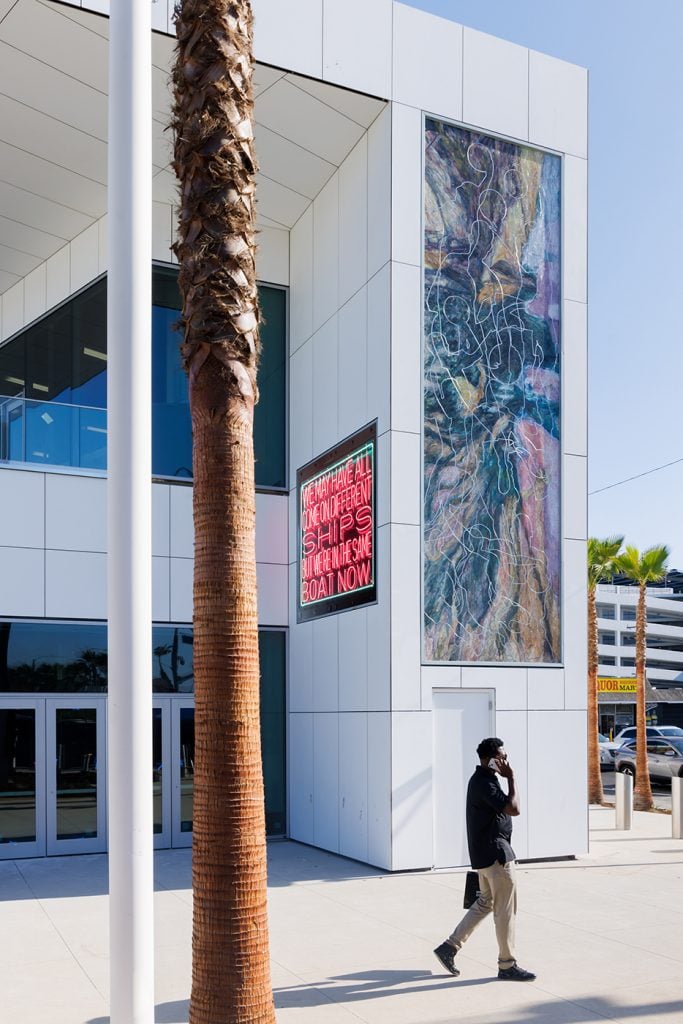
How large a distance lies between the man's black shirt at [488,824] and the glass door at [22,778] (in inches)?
373

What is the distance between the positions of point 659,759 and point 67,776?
17085 mm

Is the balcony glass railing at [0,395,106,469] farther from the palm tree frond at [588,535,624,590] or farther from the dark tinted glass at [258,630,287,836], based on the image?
the palm tree frond at [588,535,624,590]

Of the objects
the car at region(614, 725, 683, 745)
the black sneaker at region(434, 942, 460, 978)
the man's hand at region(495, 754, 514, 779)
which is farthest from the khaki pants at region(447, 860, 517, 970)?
the car at region(614, 725, 683, 745)

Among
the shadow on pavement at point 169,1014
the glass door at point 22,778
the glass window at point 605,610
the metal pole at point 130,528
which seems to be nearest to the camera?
the metal pole at point 130,528

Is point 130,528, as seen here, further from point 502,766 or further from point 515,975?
point 515,975

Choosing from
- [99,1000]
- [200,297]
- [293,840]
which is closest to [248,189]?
[200,297]

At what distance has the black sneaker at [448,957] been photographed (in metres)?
8.87

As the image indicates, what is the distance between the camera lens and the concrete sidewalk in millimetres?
8125

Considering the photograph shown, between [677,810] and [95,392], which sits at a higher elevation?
[95,392]

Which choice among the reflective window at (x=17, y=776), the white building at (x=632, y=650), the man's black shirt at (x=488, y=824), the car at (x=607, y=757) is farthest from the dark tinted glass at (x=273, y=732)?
the white building at (x=632, y=650)

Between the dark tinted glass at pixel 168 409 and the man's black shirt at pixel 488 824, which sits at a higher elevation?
the dark tinted glass at pixel 168 409

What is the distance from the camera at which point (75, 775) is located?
16.6m

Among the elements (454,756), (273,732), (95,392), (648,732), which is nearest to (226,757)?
(454,756)

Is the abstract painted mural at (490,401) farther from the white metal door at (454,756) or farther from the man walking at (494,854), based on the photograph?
the man walking at (494,854)
